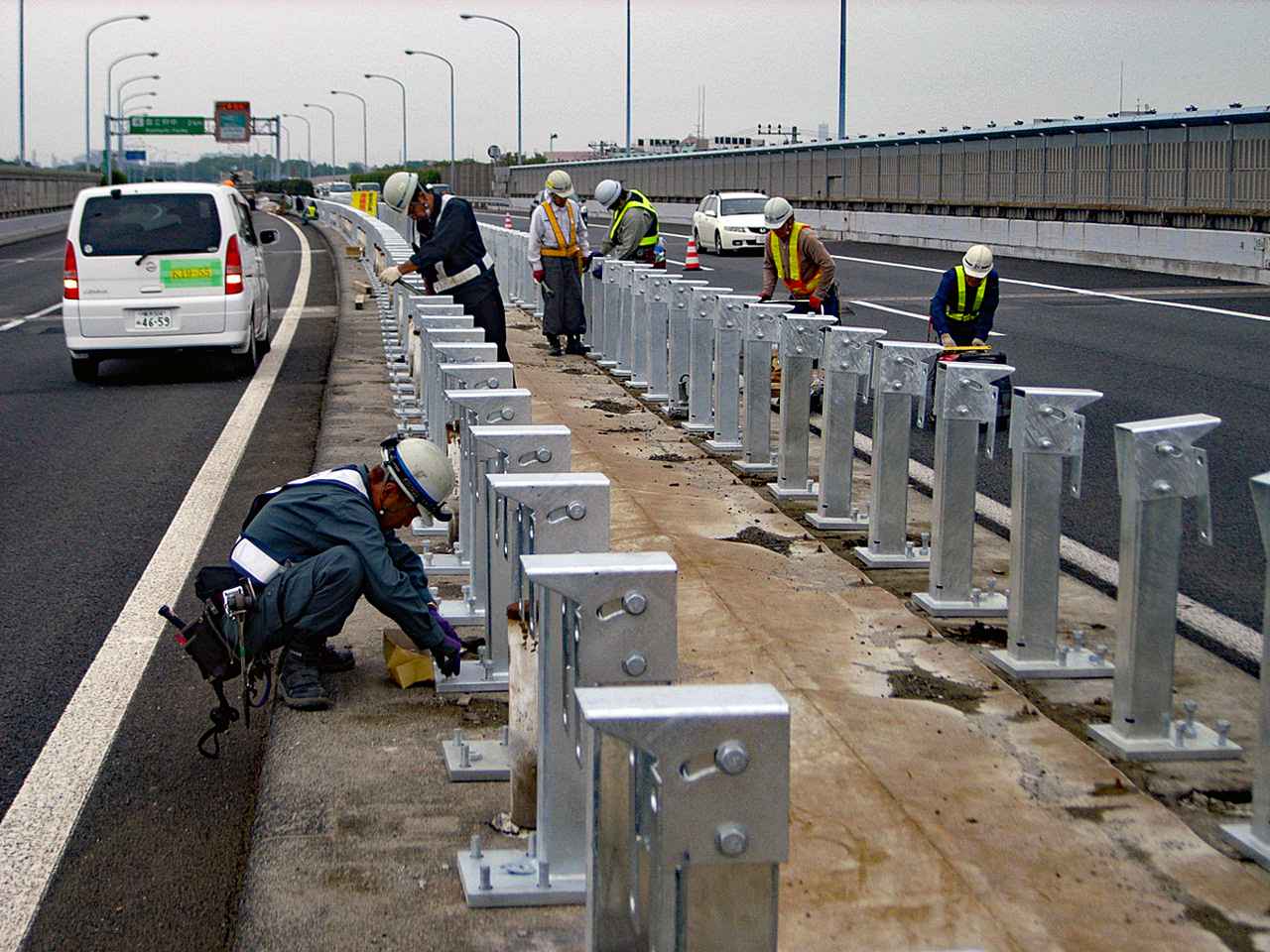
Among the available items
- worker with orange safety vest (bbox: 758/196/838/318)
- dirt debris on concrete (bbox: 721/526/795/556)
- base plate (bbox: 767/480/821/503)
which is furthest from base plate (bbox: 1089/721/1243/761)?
worker with orange safety vest (bbox: 758/196/838/318)

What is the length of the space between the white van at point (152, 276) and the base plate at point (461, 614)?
397 inches

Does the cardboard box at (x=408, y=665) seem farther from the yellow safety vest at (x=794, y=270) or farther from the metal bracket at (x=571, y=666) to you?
the yellow safety vest at (x=794, y=270)

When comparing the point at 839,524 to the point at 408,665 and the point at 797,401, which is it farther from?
the point at 408,665

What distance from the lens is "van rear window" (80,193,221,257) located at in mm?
16625

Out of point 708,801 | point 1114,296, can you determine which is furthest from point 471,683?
point 1114,296

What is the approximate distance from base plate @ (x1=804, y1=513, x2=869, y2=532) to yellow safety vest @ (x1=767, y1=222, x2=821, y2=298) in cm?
499

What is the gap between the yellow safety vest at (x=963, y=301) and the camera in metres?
13.0

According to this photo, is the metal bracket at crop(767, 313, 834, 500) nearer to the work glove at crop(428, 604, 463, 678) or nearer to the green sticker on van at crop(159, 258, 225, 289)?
the work glove at crop(428, 604, 463, 678)

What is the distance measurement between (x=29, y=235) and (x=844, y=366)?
5259 centimetres

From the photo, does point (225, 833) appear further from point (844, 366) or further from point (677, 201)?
point (677, 201)

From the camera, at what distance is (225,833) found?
202 inches

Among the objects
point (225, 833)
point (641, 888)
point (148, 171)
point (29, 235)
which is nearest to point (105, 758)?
point (225, 833)

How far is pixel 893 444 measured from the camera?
7910mm

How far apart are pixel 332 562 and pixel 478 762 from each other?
97cm
